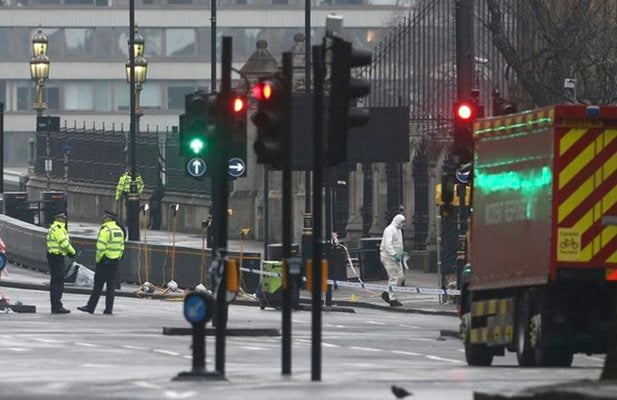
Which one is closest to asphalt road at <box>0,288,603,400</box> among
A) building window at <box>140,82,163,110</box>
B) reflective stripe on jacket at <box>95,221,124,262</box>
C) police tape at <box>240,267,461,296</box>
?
police tape at <box>240,267,461,296</box>

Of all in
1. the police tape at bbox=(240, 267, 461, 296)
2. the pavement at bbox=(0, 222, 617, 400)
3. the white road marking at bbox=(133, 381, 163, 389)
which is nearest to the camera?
the white road marking at bbox=(133, 381, 163, 389)

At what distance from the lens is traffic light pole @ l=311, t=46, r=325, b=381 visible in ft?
66.6

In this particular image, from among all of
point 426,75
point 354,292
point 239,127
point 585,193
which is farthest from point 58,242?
point 585,193

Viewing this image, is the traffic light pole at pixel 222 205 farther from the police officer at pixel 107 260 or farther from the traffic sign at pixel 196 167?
the police officer at pixel 107 260

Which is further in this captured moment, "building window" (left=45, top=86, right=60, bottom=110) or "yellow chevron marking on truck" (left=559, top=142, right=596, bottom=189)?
"building window" (left=45, top=86, right=60, bottom=110)

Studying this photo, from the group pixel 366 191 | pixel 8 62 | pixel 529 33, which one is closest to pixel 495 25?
pixel 529 33

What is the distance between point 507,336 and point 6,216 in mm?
33919

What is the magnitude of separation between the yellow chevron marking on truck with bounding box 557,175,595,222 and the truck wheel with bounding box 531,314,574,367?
49.3 inches

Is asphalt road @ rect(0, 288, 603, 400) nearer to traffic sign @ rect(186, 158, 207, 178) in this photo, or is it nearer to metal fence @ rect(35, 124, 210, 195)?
traffic sign @ rect(186, 158, 207, 178)

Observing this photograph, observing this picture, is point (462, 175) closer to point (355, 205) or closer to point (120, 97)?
point (355, 205)

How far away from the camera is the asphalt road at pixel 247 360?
19.2m

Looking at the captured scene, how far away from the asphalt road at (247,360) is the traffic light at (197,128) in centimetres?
247

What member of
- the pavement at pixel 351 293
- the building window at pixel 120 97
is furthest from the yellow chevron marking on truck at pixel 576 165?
the building window at pixel 120 97

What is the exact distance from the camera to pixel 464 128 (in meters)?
31.2
